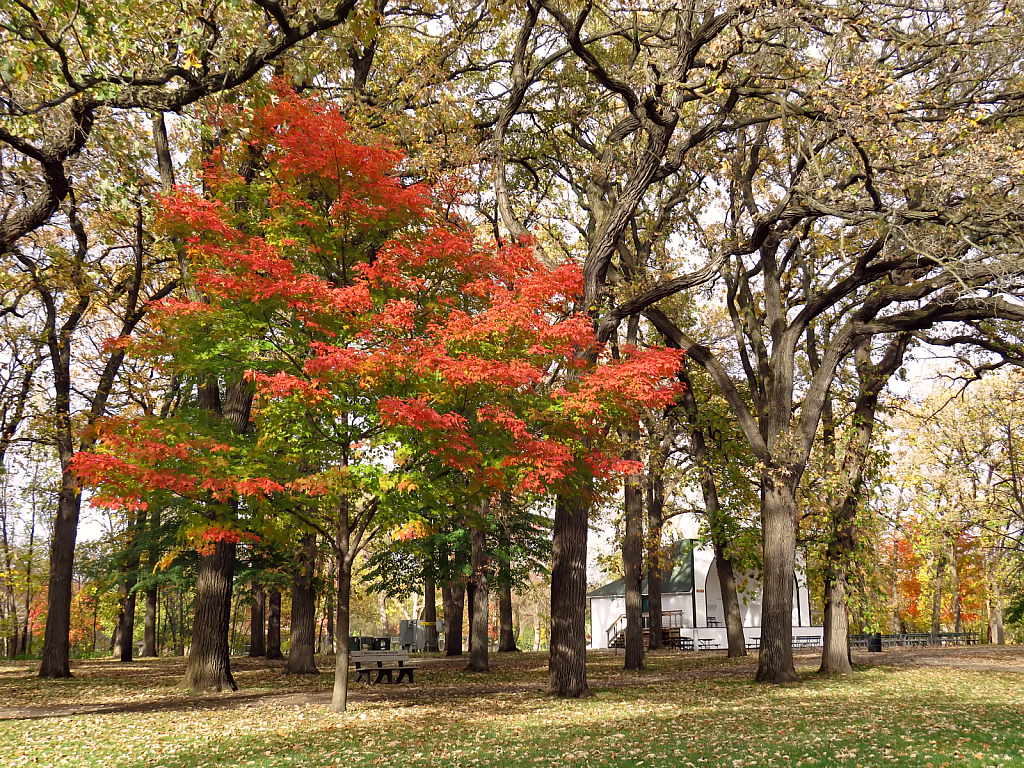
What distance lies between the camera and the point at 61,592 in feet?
67.7

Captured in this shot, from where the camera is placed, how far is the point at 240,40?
10008 millimetres

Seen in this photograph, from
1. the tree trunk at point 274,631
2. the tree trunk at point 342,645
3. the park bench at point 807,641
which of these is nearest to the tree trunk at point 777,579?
the tree trunk at point 342,645

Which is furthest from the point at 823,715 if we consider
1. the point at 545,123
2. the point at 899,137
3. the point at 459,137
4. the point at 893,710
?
the point at 545,123

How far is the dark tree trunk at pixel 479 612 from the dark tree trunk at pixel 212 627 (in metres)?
7.26

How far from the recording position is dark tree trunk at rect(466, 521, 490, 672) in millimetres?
20844

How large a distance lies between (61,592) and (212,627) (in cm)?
843

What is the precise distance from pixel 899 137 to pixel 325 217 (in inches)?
394

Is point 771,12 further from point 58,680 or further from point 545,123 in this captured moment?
point 58,680

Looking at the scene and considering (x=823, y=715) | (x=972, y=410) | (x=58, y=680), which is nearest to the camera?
(x=823, y=715)

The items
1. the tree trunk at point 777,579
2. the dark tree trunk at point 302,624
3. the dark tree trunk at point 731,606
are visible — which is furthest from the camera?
the dark tree trunk at point 731,606

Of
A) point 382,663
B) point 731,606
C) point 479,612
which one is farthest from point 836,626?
point 382,663

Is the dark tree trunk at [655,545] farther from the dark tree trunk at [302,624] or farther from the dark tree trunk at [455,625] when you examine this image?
the dark tree trunk at [302,624]

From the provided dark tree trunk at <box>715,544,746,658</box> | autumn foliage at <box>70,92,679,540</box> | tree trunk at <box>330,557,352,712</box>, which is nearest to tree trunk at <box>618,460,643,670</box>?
dark tree trunk at <box>715,544,746,658</box>

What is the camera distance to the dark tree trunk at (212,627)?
595 inches
